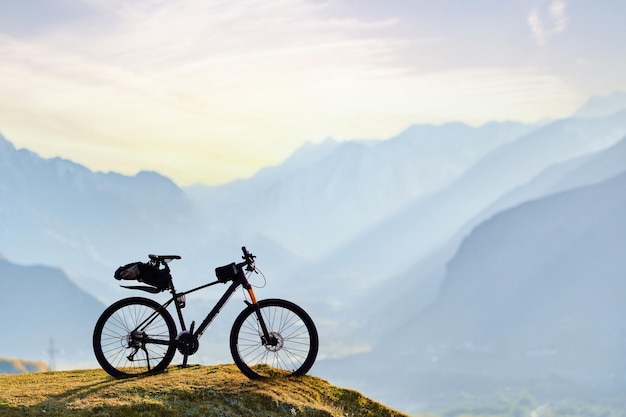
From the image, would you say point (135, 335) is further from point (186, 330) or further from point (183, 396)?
point (183, 396)

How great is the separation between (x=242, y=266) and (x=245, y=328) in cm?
116

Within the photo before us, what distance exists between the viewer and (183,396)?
14898mm

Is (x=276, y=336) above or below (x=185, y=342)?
above

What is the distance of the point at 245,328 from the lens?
1589 cm

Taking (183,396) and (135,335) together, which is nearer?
(183,396)

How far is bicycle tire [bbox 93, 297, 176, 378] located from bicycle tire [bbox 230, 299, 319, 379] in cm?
128

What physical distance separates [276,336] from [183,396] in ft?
6.66

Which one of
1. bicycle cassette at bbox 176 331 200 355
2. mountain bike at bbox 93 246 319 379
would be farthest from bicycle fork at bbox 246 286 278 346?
bicycle cassette at bbox 176 331 200 355

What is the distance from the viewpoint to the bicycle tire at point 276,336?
15625 millimetres

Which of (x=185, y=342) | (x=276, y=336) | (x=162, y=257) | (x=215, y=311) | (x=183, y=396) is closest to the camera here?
(x=183, y=396)

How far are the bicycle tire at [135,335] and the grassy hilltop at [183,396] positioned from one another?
1.09ft

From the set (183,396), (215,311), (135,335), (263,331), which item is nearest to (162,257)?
(215,311)

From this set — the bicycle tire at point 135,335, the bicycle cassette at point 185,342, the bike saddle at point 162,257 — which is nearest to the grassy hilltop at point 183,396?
the bicycle tire at point 135,335

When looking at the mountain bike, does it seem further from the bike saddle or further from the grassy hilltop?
the grassy hilltop
